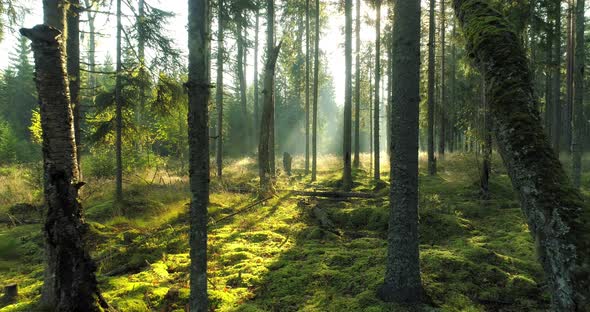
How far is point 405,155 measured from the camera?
4.41 m

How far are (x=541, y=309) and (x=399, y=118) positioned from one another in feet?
10.1

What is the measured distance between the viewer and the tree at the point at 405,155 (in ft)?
14.4

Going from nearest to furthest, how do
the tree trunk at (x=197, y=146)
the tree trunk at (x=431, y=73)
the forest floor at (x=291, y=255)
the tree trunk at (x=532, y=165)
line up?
1. the tree trunk at (x=532, y=165)
2. the tree trunk at (x=197, y=146)
3. the forest floor at (x=291, y=255)
4. the tree trunk at (x=431, y=73)

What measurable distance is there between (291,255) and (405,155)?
349 centimetres

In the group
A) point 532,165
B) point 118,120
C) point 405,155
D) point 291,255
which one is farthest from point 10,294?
point 118,120

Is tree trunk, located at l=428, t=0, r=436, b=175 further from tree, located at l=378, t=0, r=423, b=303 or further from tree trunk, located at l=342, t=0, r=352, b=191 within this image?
tree, located at l=378, t=0, r=423, b=303

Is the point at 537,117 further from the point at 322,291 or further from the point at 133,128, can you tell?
the point at 133,128

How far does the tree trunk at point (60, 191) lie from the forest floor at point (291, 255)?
93cm

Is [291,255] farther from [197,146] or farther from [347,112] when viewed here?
[347,112]

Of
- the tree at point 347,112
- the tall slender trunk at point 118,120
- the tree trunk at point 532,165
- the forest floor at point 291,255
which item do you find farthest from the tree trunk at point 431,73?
the tree trunk at point 532,165

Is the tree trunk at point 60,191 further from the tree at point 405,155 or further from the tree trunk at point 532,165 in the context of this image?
the tree trunk at point 532,165

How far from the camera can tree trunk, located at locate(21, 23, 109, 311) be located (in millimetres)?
3779

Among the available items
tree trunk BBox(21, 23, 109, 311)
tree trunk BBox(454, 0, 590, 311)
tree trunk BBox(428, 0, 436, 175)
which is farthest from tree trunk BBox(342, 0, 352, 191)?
tree trunk BBox(454, 0, 590, 311)

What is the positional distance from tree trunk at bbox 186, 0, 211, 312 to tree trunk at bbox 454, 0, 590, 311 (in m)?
2.74
